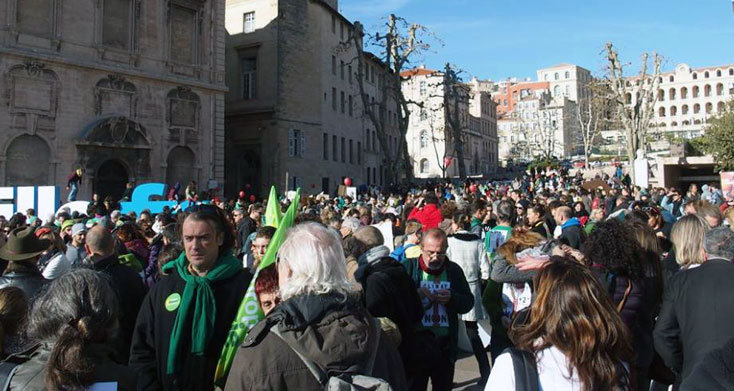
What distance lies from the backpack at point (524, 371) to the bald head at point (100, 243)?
11.4 ft

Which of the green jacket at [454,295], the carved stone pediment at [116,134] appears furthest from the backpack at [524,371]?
the carved stone pediment at [116,134]

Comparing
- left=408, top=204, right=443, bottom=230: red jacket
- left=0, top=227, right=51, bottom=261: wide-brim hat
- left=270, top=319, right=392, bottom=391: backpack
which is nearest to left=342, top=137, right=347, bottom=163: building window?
left=408, top=204, right=443, bottom=230: red jacket

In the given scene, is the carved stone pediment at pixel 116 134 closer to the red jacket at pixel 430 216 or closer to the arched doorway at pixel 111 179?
the arched doorway at pixel 111 179

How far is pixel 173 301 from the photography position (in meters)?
3.34

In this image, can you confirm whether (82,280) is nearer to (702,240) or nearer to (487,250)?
(702,240)

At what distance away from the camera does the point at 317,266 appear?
8.44 feet

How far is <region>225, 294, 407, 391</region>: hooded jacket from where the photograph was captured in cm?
229

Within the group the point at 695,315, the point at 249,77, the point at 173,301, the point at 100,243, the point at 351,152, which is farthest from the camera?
the point at 351,152

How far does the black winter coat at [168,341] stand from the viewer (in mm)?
3287

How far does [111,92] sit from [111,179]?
13.1 feet

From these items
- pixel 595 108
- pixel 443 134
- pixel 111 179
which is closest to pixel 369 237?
pixel 111 179

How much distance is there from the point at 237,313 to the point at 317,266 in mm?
1060

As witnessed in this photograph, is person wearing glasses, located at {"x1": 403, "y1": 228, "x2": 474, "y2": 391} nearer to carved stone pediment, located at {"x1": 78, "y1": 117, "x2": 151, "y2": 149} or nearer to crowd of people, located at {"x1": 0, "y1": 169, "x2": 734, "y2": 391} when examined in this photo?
crowd of people, located at {"x1": 0, "y1": 169, "x2": 734, "y2": 391}

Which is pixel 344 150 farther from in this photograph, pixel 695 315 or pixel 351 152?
pixel 695 315
